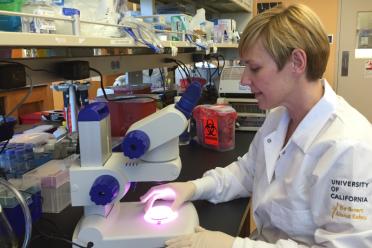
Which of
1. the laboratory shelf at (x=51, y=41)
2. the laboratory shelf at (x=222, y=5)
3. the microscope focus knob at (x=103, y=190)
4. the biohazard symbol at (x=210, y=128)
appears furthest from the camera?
the laboratory shelf at (x=222, y=5)

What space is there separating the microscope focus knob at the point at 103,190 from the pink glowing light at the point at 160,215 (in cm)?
13

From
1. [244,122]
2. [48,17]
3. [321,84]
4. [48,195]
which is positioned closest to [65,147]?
[48,195]

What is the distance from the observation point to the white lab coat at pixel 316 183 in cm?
86

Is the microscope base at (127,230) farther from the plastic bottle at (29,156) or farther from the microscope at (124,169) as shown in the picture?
the plastic bottle at (29,156)

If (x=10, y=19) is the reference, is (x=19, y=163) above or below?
below

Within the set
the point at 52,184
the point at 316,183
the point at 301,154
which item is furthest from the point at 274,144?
the point at 52,184

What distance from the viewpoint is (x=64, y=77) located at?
123 cm

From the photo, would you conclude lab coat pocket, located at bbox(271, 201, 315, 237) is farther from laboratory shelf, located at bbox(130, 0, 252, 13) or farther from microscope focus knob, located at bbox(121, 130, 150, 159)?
laboratory shelf, located at bbox(130, 0, 252, 13)

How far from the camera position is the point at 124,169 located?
3.03ft

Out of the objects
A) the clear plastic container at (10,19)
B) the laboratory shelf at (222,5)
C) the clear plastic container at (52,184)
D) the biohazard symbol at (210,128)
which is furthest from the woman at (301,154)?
the laboratory shelf at (222,5)

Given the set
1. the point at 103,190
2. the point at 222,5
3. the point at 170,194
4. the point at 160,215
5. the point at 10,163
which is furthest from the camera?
the point at 222,5

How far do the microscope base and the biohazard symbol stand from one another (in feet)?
3.18

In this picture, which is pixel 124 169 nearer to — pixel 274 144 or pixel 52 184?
pixel 52 184

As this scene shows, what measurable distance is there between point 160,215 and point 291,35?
0.57 metres
